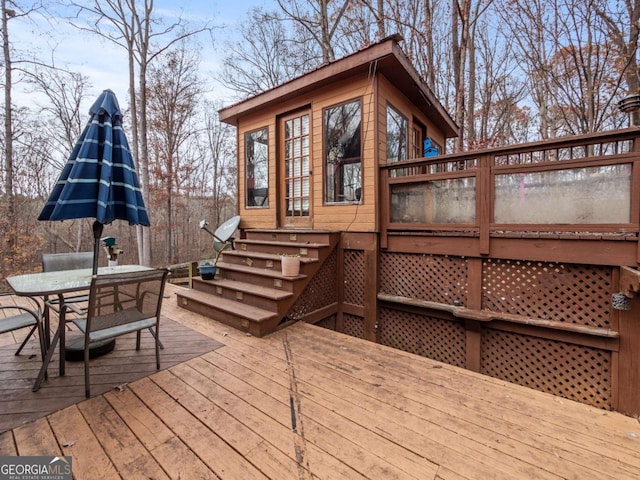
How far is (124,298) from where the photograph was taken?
2.20 metres

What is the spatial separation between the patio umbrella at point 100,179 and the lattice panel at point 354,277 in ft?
8.52

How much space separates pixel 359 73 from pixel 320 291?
10.1ft

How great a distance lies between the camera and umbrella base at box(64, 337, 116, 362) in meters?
2.59

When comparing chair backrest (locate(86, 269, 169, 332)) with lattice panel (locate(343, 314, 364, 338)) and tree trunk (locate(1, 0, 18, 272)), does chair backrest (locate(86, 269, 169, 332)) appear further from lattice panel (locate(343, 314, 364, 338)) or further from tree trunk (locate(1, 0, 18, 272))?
tree trunk (locate(1, 0, 18, 272))

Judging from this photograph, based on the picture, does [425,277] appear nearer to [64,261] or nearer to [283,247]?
[283,247]

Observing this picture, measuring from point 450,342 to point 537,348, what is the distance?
86 cm

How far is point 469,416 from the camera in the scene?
188cm

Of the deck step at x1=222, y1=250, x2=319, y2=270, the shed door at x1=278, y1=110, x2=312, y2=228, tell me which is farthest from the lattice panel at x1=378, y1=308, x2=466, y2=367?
the shed door at x1=278, y1=110, x2=312, y2=228

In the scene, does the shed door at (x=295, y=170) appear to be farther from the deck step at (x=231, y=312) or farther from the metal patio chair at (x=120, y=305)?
the metal patio chair at (x=120, y=305)

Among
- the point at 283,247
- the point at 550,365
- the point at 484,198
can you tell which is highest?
the point at 484,198

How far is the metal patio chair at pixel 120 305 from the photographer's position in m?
1.99

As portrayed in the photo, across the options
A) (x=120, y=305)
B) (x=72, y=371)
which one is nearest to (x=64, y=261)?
(x=72, y=371)

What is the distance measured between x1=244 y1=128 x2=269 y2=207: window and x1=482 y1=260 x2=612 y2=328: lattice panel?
147 inches

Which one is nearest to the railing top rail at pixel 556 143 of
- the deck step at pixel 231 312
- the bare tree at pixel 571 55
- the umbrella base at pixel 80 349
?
the deck step at pixel 231 312
